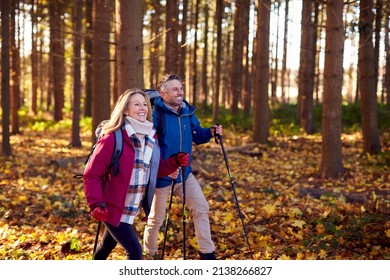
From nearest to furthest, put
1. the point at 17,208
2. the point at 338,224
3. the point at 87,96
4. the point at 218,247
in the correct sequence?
the point at 218,247 < the point at 338,224 < the point at 17,208 < the point at 87,96

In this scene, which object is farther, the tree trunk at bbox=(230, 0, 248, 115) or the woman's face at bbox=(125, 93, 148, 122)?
the tree trunk at bbox=(230, 0, 248, 115)

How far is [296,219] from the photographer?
7.57m

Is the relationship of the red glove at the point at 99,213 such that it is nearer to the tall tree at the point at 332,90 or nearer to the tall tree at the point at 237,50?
the tall tree at the point at 332,90

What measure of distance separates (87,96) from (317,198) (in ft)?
61.2

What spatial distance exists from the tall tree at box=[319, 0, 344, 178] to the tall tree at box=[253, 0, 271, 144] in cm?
488

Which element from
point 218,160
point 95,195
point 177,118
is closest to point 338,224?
point 177,118

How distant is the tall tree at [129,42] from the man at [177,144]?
192 cm

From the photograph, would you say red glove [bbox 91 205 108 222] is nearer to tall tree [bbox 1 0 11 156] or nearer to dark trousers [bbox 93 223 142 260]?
dark trousers [bbox 93 223 142 260]

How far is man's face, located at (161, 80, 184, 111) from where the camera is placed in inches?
215

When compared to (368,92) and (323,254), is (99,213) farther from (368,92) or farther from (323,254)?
(368,92)

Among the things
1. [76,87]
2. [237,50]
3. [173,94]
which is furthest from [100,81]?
[237,50]

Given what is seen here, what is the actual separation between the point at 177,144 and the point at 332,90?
20.3 feet

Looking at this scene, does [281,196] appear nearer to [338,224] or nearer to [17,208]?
[338,224]

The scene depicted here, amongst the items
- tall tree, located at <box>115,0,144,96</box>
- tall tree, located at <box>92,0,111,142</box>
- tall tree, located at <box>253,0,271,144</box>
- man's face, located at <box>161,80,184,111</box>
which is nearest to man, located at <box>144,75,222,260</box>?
man's face, located at <box>161,80,184,111</box>
